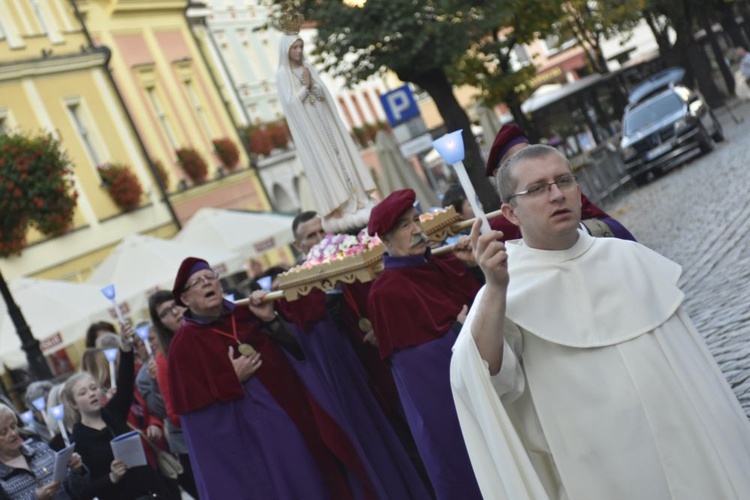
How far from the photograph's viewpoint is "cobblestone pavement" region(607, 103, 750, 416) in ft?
30.9

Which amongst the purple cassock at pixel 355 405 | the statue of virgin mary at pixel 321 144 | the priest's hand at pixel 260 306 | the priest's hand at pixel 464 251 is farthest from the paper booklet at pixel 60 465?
the statue of virgin mary at pixel 321 144

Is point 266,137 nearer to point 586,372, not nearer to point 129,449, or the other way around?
point 129,449

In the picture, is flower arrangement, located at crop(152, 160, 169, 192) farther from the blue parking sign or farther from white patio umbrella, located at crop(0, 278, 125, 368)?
white patio umbrella, located at crop(0, 278, 125, 368)

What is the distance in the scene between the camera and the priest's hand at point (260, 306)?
A: 8.33 m

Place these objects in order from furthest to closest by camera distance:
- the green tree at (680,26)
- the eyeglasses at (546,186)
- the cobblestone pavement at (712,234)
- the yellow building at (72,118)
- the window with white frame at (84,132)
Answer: the green tree at (680,26) → the window with white frame at (84,132) → the yellow building at (72,118) → the cobblestone pavement at (712,234) → the eyeglasses at (546,186)

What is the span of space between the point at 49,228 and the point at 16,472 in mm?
21464

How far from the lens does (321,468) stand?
28.1 feet

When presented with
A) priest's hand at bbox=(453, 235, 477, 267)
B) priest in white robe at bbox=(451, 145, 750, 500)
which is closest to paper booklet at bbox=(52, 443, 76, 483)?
priest's hand at bbox=(453, 235, 477, 267)

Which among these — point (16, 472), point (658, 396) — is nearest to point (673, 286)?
point (658, 396)

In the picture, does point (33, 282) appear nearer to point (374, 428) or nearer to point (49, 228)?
point (49, 228)

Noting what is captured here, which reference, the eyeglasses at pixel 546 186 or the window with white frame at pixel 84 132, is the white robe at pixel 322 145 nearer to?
the eyeglasses at pixel 546 186

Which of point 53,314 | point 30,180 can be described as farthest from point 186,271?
point 30,180

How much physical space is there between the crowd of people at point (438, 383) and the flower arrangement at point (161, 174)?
80.2 feet

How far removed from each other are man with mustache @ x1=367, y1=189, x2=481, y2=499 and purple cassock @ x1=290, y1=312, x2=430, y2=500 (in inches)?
53.9
